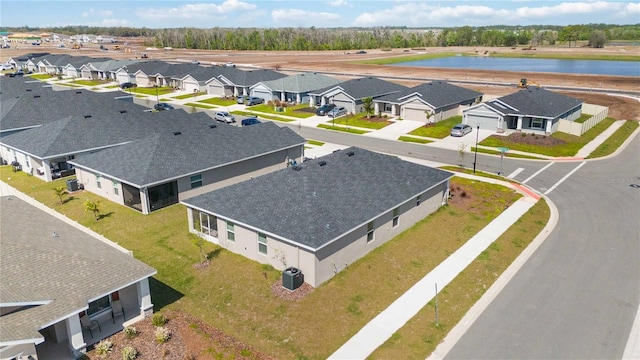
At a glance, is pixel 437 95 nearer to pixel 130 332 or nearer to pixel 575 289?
pixel 575 289

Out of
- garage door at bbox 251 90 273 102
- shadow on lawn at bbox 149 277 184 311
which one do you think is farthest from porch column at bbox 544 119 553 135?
shadow on lawn at bbox 149 277 184 311

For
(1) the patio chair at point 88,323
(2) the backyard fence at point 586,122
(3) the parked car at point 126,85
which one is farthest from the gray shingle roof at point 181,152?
(3) the parked car at point 126,85

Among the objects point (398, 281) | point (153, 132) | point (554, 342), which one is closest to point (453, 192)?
point (398, 281)

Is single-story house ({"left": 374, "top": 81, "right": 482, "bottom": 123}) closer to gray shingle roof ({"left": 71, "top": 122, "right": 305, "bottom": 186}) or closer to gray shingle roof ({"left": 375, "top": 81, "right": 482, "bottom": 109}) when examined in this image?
gray shingle roof ({"left": 375, "top": 81, "right": 482, "bottom": 109})

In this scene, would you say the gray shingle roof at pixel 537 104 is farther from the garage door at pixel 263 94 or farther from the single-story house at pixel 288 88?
the garage door at pixel 263 94

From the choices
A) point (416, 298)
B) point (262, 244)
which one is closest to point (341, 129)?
point (262, 244)

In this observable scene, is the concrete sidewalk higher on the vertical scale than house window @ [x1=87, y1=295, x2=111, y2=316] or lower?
lower
